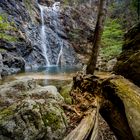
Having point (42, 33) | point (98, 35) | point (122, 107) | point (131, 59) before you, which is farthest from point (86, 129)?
point (42, 33)

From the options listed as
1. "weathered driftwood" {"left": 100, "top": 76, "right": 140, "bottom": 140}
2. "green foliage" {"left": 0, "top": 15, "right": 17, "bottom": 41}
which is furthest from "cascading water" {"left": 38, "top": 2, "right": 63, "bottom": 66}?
"weathered driftwood" {"left": 100, "top": 76, "right": 140, "bottom": 140}

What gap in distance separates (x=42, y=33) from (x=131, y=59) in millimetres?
26616

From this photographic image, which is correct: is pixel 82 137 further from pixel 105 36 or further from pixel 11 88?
pixel 105 36

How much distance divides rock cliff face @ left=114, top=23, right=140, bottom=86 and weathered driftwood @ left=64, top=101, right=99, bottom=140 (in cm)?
147

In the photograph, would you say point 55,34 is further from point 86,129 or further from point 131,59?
point 86,129

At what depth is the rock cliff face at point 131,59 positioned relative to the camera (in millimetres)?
6234

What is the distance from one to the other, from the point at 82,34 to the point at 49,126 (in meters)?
33.7

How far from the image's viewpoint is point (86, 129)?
181 inches

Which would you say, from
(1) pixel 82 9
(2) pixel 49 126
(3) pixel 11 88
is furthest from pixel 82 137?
(1) pixel 82 9

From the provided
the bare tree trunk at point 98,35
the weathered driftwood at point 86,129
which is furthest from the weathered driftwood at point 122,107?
the bare tree trunk at point 98,35

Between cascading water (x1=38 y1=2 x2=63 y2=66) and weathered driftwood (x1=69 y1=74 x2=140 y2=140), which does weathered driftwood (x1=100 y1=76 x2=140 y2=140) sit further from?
cascading water (x1=38 y1=2 x2=63 y2=66)

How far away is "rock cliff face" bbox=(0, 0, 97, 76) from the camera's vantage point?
24688 mm

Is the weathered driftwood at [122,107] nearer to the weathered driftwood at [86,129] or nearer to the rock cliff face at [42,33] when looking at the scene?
the weathered driftwood at [86,129]

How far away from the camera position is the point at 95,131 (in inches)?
193
